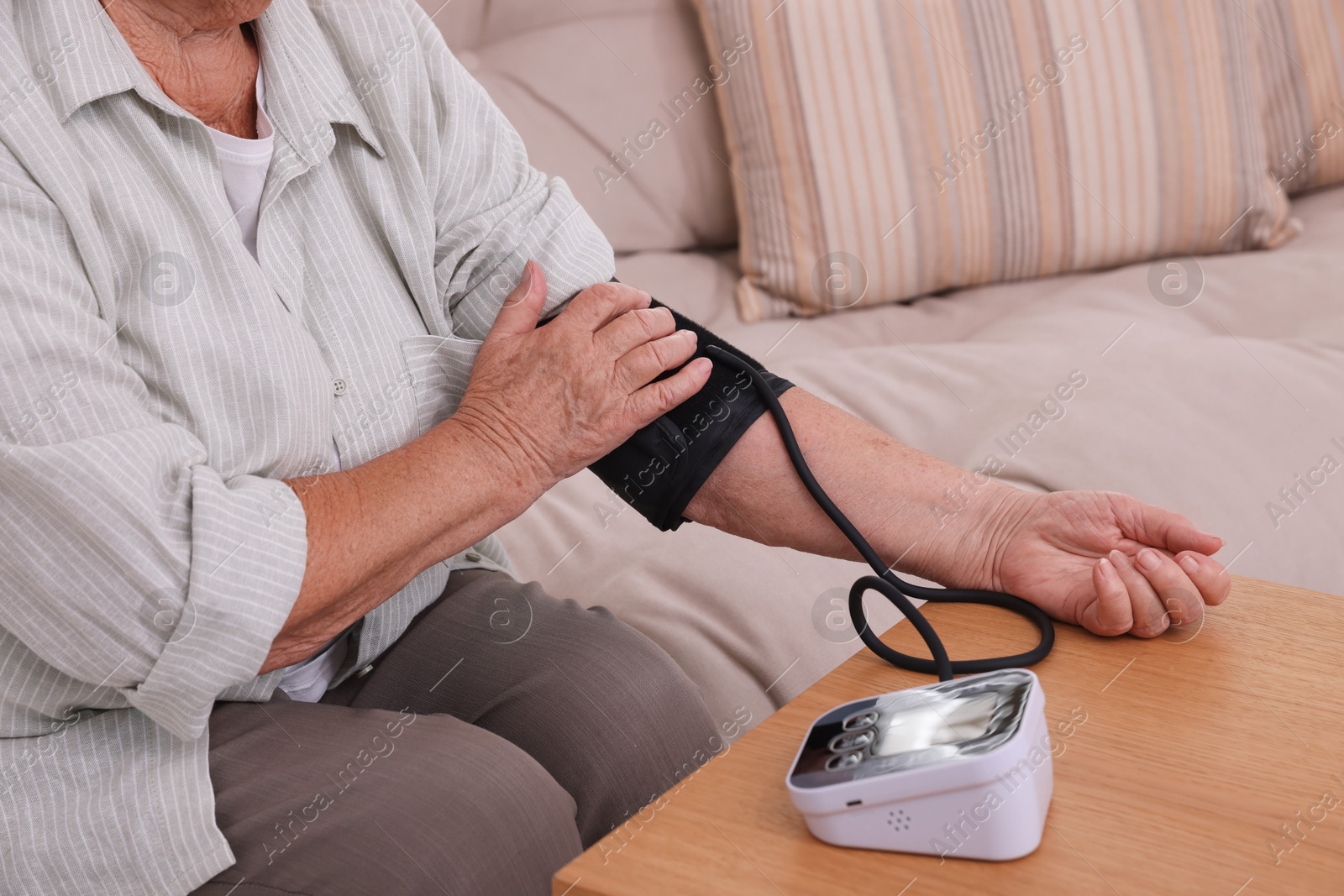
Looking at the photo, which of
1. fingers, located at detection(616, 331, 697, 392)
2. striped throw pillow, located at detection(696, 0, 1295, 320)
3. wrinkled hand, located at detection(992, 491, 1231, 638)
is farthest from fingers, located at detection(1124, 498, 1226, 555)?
striped throw pillow, located at detection(696, 0, 1295, 320)

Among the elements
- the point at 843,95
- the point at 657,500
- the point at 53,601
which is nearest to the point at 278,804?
the point at 53,601

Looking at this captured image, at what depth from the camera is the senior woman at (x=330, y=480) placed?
0.62m

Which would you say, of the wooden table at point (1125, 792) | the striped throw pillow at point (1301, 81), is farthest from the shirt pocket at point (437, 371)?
the striped throw pillow at point (1301, 81)

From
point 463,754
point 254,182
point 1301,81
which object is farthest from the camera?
point 1301,81

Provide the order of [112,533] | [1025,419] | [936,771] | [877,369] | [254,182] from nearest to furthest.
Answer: [936,771]
[112,533]
[254,182]
[1025,419]
[877,369]

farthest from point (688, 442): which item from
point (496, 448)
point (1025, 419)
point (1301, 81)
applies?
point (1301, 81)

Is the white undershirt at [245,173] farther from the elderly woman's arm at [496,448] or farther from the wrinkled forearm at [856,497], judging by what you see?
the wrinkled forearm at [856,497]

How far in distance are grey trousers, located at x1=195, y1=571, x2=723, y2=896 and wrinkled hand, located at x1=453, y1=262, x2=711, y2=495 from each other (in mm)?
160

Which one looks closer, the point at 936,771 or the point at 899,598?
the point at 936,771

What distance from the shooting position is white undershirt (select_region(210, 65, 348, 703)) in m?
0.79

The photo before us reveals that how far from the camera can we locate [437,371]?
885mm

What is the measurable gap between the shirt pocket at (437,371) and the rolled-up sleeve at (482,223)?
40 mm

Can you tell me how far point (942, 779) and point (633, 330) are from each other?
43 centimetres

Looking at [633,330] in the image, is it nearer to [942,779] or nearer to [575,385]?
[575,385]
